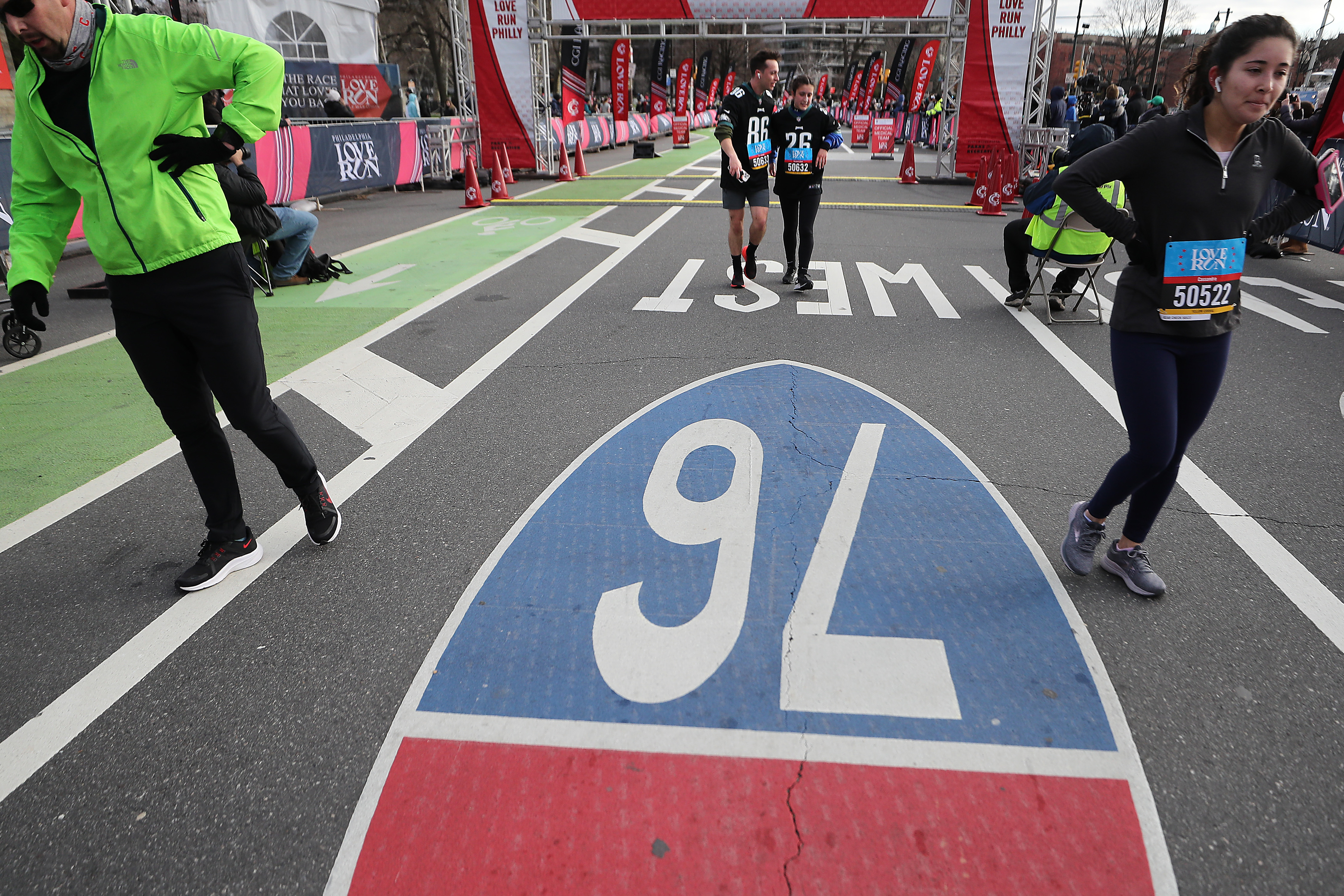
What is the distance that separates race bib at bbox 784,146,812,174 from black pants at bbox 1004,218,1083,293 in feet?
6.32

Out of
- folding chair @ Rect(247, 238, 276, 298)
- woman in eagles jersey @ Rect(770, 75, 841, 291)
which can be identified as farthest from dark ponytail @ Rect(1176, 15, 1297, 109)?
folding chair @ Rect(247, 238, 276, 298)

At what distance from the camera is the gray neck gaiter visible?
251 centimetres

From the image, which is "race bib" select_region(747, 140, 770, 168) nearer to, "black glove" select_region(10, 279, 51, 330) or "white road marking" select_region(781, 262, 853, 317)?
"white road marking" select_region(781, 262, 853, 317)

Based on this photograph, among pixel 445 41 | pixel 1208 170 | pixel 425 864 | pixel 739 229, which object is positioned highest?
pixel 445 41

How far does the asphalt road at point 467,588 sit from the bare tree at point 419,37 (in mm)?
36558

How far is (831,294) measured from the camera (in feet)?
26.0

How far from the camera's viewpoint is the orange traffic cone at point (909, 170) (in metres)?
18.4

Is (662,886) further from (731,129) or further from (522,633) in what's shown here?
(731,129)

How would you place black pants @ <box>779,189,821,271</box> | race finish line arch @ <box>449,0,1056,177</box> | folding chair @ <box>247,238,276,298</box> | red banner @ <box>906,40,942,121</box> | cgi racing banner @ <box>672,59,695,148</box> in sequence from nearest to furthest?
1. black pants @ <box>779,189,821,271</box>
2. folding chair @ <box>247,238,276,298</box>
3. race finish line arch @ <box>449,0,1056,177</box>
4. red banner @ <box>906,40,942,121</box>
5. cgi racing banner @ <box>672,59,695,148</box>

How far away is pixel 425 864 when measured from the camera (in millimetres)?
1986

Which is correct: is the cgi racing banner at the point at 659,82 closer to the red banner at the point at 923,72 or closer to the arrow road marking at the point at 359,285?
the red banner at the point at 923,72

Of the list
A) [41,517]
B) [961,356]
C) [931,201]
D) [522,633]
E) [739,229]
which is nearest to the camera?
[522,633]

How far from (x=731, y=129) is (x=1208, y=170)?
5364 mm

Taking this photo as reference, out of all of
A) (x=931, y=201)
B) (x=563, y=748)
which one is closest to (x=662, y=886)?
(x=563, y=748)
